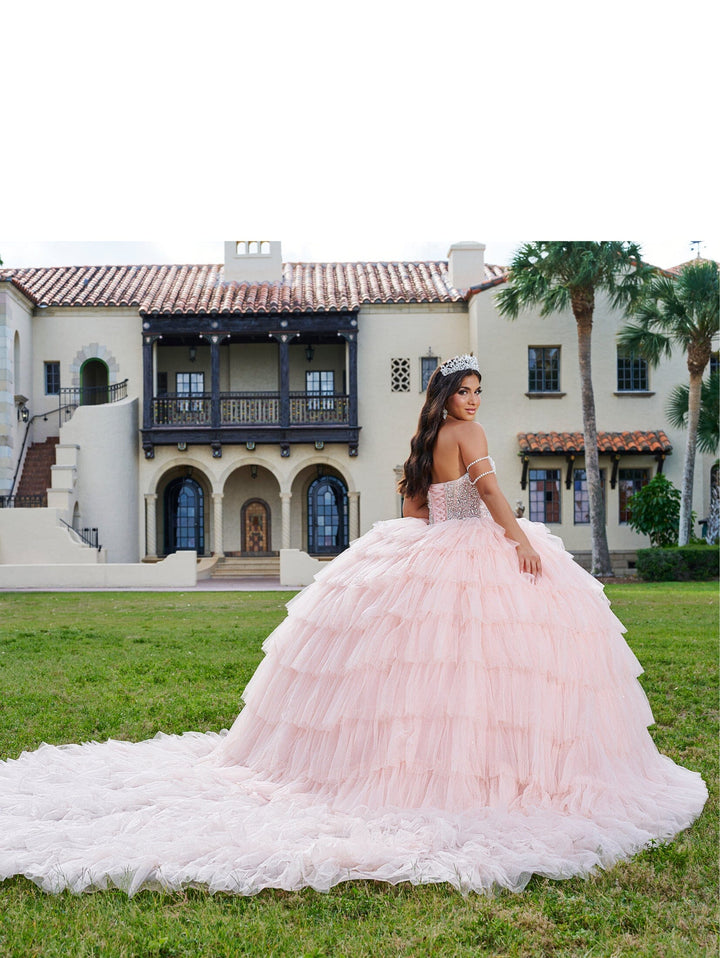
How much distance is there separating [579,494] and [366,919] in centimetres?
2062

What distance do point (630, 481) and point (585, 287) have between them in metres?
5.06

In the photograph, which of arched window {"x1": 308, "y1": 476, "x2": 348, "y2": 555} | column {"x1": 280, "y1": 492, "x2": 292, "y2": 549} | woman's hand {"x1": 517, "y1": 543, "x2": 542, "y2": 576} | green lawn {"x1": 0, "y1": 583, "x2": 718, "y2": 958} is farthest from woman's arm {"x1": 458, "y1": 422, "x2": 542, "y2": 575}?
arched window {"x1": 308, "y1": 476, "x2": 348, "y2": 555}

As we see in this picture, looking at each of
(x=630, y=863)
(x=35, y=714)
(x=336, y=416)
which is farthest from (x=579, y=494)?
(x=630, y=863)

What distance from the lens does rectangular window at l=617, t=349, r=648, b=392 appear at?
23297 mm

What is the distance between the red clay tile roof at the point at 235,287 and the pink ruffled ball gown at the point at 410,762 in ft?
64.2

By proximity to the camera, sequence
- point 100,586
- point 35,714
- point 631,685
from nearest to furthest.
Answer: point 631,685 → point 35,714 → point 100,586

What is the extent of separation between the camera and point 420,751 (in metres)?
3.43

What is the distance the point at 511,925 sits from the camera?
2.62 m

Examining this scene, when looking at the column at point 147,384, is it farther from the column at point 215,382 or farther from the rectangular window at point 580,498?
the rectangular window at point 580,498

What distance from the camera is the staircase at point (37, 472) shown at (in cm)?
2174

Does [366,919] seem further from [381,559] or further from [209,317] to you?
[209,317]

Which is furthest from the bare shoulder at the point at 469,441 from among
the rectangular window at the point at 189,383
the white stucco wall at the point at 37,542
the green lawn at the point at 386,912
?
the rectangular window at the point at 189,383

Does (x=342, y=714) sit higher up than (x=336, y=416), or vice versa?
(x=336, y=416)

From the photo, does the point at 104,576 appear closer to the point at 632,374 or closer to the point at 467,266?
the point at 467,266
